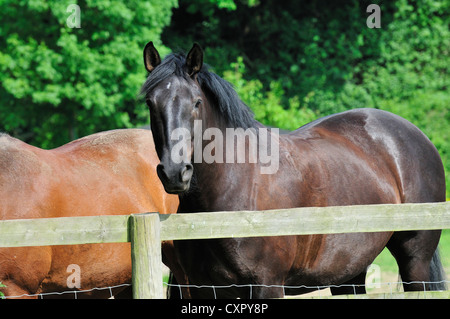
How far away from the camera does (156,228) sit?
11.8 feet

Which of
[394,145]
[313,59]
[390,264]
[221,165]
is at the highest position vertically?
[313,59]

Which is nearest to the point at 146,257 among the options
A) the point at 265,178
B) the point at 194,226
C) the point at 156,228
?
the point at 156,228

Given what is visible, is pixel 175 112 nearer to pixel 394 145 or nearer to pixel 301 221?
pixel 301 221

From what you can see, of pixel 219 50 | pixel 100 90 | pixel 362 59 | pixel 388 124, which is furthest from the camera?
pixel 362 59

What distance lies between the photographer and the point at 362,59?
18.2 metres

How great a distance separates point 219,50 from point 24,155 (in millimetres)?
12573

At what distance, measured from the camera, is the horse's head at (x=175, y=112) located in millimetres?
3688

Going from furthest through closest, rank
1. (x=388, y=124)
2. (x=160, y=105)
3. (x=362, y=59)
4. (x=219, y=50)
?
(x=362, y=59)
(x=219, y=50)
(x=388, y=124)
(x=160, y=105)

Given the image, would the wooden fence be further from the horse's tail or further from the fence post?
the horse's tail

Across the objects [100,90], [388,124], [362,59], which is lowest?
[388,124]

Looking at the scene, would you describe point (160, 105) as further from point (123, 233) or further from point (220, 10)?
point (220, 10)

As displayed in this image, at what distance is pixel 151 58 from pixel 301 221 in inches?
61.4

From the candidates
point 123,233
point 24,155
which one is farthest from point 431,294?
point 24,155

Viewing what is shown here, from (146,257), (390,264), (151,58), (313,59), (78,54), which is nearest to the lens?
(146,257)
